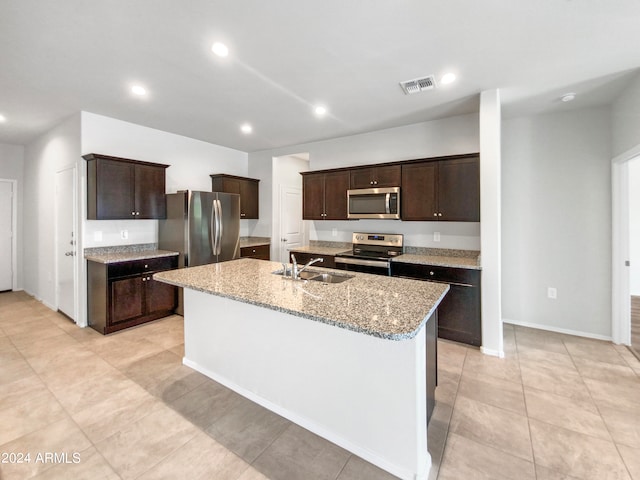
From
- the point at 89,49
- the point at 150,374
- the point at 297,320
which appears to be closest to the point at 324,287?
the point at 297,320

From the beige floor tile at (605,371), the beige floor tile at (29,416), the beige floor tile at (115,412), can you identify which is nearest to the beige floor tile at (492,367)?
the beige floor tile at (605,371)

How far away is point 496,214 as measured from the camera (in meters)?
3.00

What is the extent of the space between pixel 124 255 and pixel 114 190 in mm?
842

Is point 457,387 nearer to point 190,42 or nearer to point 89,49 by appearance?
point 190,42

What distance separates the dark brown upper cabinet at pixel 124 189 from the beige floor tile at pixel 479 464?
424cm

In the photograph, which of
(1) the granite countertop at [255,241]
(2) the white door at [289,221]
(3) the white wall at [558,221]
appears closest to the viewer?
(3) the white wall at [558,221]

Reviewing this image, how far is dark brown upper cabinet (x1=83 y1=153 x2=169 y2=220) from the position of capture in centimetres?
363

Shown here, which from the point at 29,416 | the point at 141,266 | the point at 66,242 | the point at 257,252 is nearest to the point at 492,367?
the point at 29,416

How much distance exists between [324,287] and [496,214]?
80.5 inches

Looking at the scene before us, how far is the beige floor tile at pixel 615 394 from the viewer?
2.21m

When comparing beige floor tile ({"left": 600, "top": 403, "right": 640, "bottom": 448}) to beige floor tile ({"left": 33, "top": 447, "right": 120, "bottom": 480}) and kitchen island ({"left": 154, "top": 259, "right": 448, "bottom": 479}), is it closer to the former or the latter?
kitchen island ({"left": 154, "top": 259, "right": 448, "bottom": 479})

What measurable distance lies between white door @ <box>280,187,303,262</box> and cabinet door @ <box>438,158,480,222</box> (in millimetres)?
3092

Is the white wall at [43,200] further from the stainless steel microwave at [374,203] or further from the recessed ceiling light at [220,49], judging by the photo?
the stainless steel microwave at [374,203]

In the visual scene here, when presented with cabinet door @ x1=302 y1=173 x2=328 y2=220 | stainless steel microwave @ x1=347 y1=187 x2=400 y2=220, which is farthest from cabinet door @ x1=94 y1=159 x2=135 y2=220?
stainless steel microwave @ x1=347 y1=187 x2=400 y2=220
